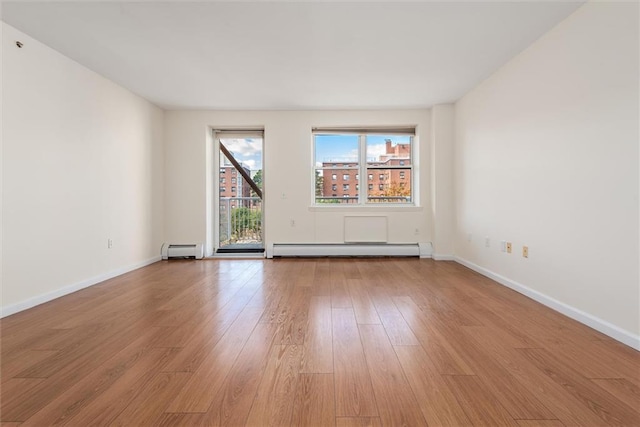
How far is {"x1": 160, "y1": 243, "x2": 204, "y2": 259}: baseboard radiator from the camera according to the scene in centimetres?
469

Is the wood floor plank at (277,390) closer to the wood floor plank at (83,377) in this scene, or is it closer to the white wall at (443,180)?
the wood floor plank at (83,377)

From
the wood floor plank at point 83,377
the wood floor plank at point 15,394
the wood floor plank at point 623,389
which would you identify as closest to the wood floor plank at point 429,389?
the wood floor plank at point 623,389

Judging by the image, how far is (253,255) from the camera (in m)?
4.95

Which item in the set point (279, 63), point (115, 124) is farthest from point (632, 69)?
point (115, 124)

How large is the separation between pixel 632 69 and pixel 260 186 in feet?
14.6

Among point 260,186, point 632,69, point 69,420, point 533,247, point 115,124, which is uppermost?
point 115,124

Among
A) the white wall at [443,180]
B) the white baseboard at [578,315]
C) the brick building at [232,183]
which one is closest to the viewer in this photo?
the white baseboard at [578,315]

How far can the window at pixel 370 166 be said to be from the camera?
197 inches

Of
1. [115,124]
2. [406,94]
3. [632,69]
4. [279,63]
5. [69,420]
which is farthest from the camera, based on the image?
[406,94]

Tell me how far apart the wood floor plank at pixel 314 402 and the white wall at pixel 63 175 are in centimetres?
255

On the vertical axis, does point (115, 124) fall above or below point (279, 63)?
below

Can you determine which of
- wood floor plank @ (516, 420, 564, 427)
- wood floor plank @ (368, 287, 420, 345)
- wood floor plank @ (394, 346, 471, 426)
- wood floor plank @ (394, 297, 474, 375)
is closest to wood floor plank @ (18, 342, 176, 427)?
wood floor plank @ (394, 346, 471, 426)

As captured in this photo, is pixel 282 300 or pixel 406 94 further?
pixel 406 94

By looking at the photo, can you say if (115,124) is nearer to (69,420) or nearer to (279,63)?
(279,63)
